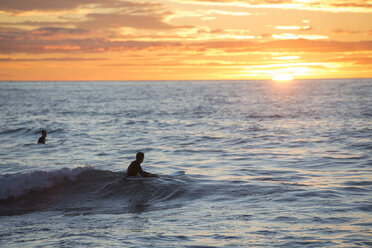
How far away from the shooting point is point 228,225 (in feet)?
33.4

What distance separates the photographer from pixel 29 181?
15.8m

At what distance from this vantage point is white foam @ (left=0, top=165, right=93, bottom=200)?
14.9 m

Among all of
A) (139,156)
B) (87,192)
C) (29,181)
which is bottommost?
(87,192)

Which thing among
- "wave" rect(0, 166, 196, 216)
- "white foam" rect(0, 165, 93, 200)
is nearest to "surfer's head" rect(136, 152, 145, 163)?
"wave" rect(0, 166, 196, 216)

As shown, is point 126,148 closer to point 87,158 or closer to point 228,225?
point 87,158

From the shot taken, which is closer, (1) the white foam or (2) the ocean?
(2) the ocean

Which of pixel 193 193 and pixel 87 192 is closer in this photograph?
pixel 193 193

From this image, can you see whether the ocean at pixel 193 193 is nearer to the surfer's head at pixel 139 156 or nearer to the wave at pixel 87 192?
the wave at pixel 87 192

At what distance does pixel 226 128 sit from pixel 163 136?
7391mm

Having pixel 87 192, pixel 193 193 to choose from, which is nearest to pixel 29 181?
pixel 87 192

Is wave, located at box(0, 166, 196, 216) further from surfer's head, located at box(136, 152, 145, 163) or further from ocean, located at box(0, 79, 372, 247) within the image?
surfer's head, located at box(136, 152, 145, 163)

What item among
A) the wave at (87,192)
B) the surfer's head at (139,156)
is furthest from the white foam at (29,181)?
the surfer's head at (139,156)

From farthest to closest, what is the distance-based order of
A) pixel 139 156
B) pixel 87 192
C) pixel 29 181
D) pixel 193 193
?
1. pixel 29 181
2. pixel 87 192
3. pixel 139 156
4. pixel 193 193

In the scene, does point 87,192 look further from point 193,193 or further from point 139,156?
point 193,193
